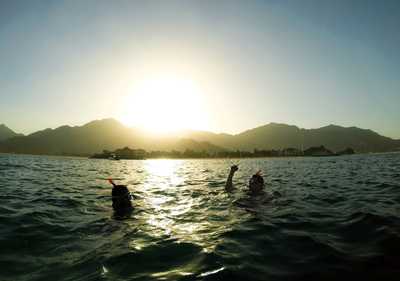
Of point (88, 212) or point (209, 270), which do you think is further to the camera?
point (88, 212)

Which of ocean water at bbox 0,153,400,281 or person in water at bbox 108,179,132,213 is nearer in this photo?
ocean water at bbox 0,153,400,281

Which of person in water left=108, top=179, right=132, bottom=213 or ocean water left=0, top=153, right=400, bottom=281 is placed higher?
person in water left=108, top=179, right=132, bottom=213

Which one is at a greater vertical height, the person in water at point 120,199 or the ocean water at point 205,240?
the person in water at point 120,199

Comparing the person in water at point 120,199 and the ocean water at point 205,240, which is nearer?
the ocean water at point 205,240

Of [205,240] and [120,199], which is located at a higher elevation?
[120,199]

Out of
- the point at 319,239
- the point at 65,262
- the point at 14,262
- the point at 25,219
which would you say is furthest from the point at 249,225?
the point at 25,219

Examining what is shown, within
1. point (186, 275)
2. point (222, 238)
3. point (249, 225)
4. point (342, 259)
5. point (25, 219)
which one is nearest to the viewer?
point (186, 275)

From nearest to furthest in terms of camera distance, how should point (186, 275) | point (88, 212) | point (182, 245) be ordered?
point (186, 275)
point (182, 245)
point (88, 212)

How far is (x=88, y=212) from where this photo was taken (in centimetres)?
1528

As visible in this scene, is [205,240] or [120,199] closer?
[205,240]

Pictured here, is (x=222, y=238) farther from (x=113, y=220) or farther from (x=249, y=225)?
(x=113, y=220)

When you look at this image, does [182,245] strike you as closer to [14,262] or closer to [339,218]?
[14,262]

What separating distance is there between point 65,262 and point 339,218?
1096 centimetres

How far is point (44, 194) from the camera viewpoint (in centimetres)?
2094
